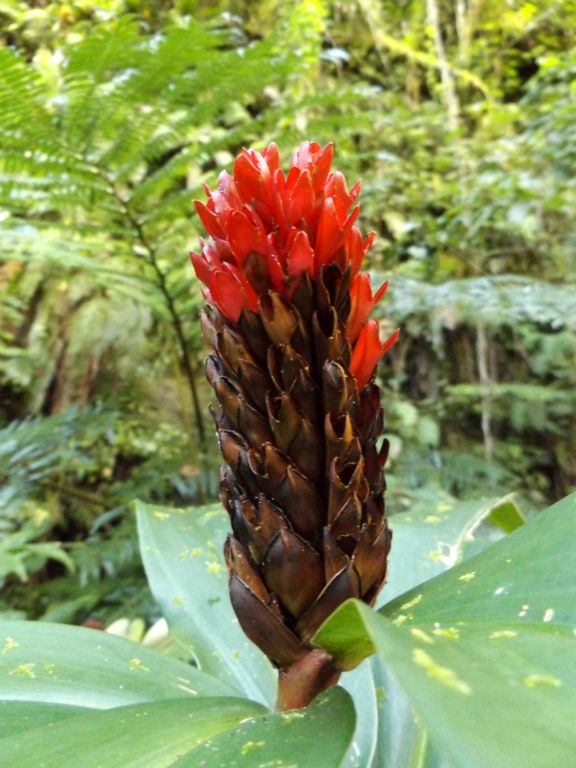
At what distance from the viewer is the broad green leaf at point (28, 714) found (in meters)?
0.49

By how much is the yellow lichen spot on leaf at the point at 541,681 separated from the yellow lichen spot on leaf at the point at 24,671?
1.52 feet

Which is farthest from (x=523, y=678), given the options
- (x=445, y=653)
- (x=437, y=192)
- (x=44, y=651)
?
(x=437, y=192)

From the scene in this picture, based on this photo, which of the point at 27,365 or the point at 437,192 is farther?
the point at 437,192

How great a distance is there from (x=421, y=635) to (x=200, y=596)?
1.70 feet

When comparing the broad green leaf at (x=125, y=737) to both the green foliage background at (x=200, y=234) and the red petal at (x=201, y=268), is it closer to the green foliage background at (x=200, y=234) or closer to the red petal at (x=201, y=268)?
the red petal at (x=201, y=268)

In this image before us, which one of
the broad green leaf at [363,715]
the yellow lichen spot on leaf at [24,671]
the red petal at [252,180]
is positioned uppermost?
the red petal at [252,180]

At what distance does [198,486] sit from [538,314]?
4.47 feet

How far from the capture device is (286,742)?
1.27 feet

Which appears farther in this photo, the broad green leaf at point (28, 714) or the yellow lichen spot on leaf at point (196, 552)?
the yellow lichen spot on leaf at point (196, 552)

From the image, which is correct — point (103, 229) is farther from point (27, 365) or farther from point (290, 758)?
point (290, 758)

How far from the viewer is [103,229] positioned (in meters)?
1.94

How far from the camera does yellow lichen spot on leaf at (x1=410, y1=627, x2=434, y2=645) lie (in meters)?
0.31

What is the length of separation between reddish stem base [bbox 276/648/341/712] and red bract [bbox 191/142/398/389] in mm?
236

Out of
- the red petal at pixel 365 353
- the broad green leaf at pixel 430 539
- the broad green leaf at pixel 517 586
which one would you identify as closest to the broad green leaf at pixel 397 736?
the broad green leaf at pixel 430 539
